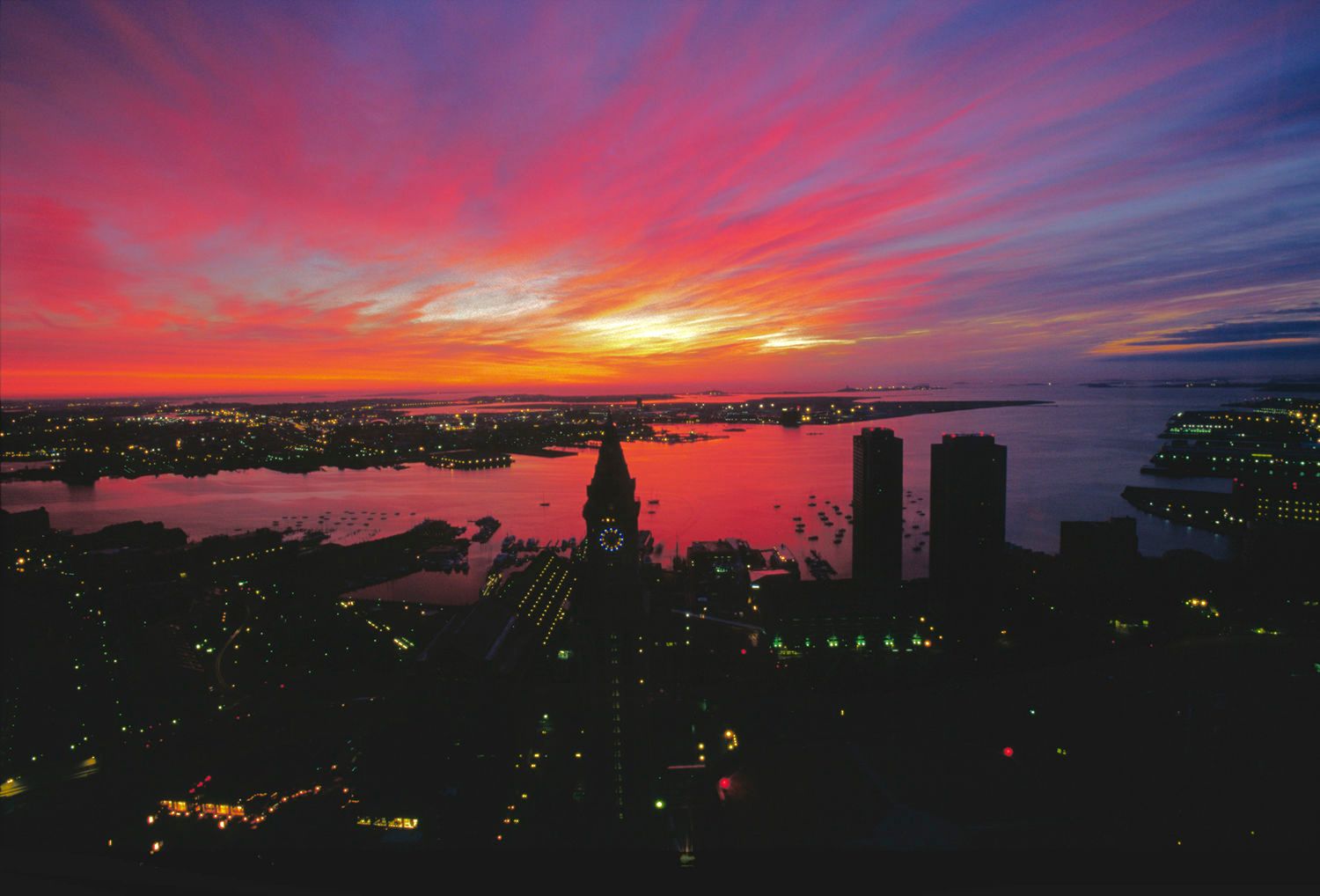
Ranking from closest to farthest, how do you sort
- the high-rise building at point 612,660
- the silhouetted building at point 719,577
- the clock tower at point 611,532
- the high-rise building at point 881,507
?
the high-rise building at point 612,660 < the clock tower at point 611,532 < the silhouetted building at point 719,577 < the high-rise building at point 881,507

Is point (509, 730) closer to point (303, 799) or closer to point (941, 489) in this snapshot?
point (303, 799)

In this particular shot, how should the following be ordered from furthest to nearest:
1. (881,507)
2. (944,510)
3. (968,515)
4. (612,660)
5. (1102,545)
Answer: (881,507), (944,510), (1102,545), (968,515), (612,660)

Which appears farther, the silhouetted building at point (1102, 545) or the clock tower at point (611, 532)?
the silhouetted building at point (1102, 545)

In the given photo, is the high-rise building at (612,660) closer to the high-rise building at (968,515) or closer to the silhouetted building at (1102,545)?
the high-rise building at (968,515)

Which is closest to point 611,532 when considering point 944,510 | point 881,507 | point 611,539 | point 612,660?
point 611,539

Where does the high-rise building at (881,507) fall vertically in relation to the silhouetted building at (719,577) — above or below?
above

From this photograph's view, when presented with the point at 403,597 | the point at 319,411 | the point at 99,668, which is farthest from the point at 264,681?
the point at 319,411

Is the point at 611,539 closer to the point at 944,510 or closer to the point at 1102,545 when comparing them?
the point at 944,510

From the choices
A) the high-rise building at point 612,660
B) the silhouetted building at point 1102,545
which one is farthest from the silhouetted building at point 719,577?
the silhouetted building at point 1102,545
